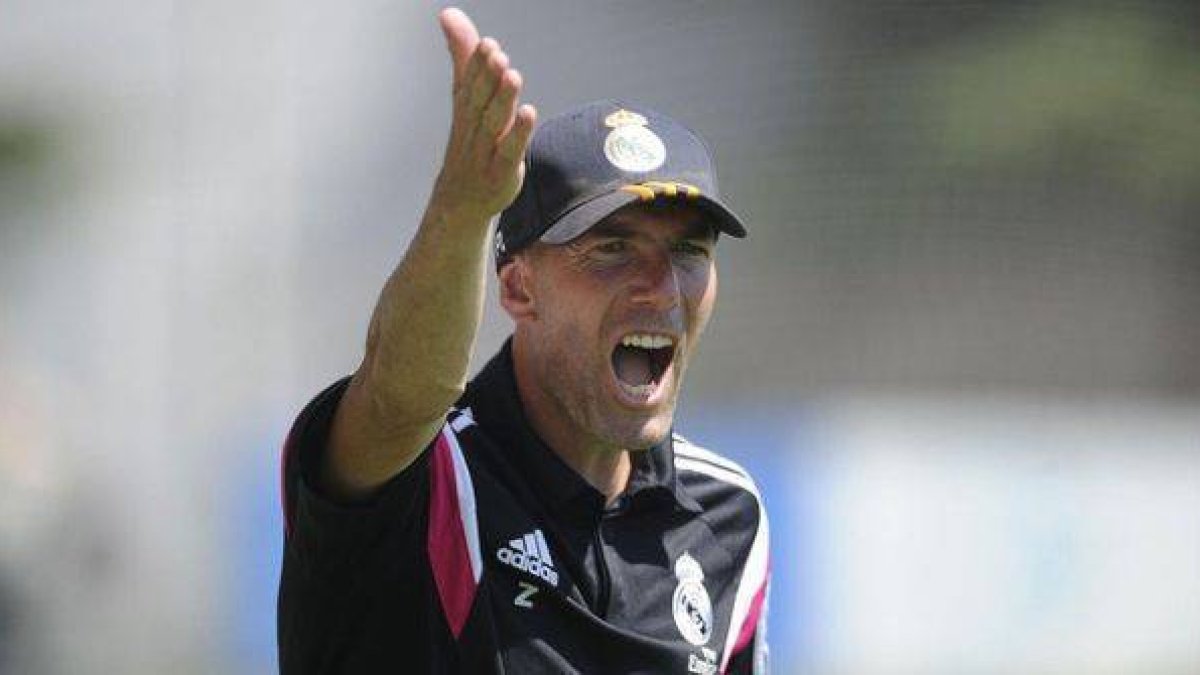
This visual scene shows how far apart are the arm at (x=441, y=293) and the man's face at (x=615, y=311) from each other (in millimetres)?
536

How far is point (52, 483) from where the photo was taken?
217 inches

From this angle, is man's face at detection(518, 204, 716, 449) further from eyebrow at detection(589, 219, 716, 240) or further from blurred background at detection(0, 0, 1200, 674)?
blurred background at detection(0, 0, 1200, 674)

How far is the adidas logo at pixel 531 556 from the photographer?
2.68 metres

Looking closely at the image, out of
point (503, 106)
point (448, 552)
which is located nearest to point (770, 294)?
point (448, 552)

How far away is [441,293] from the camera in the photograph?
2.22m

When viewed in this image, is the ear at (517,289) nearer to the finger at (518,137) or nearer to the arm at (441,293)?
the arm at (441,293)

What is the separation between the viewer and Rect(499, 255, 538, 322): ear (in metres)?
2.88

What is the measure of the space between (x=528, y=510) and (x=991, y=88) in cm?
388

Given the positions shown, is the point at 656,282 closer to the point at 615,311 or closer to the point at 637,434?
the point at 615,311

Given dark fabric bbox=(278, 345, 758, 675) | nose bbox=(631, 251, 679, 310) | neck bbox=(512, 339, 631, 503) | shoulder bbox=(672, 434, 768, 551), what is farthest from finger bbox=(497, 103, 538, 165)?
shoulder bbox=(672, 434, 768, 551)

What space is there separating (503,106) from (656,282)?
0.77 m

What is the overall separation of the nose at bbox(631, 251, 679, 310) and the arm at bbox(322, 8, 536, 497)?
0.57 metres

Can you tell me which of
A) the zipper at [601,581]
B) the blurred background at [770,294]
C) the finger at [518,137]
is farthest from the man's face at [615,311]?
the blurred background at [770,294]

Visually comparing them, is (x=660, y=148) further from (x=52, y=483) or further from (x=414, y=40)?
(x=52, y=483)
